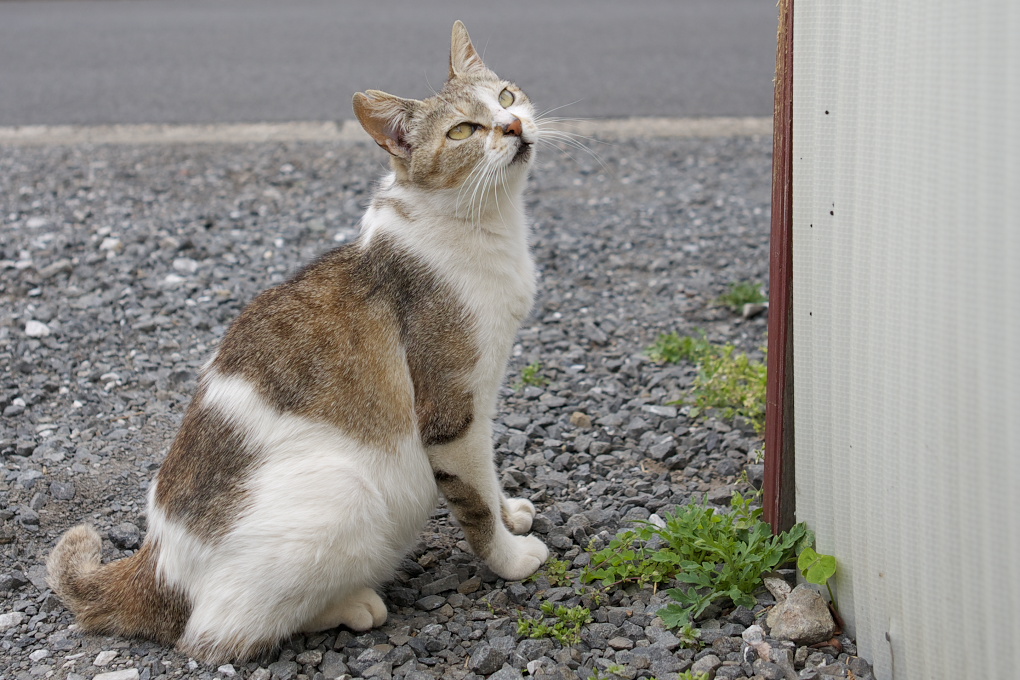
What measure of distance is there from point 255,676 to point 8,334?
2.72m

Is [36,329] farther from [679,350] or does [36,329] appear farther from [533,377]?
[679,350]

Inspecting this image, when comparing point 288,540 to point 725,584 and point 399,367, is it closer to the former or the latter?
point 399,367

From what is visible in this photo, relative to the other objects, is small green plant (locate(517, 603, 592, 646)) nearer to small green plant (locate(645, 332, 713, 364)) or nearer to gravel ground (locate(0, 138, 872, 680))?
gravel ground (locate(0, 138, 872, 680))

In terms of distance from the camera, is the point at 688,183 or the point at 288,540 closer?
the point at 288,540

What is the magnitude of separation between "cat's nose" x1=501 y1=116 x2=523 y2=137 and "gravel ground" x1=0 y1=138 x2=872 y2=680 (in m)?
1.40

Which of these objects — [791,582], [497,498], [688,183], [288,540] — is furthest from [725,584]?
[688,183]

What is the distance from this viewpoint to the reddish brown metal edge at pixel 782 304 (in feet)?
8.46

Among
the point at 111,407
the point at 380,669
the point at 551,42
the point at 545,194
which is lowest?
the point at 380,669

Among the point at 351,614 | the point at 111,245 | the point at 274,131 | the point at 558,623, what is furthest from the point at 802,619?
the point at 274,131

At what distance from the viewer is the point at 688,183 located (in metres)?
6.43

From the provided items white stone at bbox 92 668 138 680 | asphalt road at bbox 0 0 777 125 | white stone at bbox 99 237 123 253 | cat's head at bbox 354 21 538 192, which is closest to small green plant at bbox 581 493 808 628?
cat's head at bbox 354 21 538 192

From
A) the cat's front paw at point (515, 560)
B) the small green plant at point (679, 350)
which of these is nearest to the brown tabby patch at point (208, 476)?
the cat's front paw at point (515, 560)

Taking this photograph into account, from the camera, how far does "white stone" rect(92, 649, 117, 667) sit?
107 inches

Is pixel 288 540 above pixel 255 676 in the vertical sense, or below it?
above
